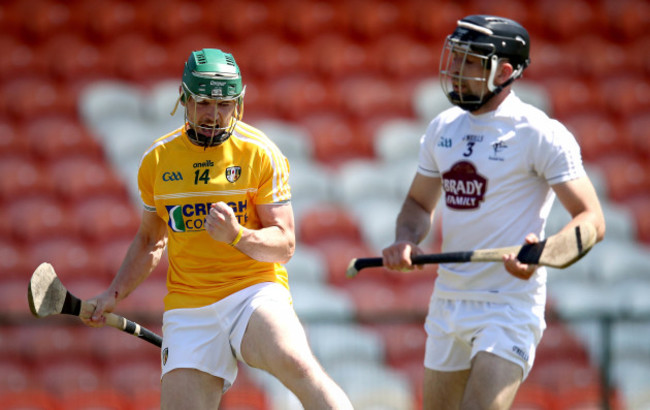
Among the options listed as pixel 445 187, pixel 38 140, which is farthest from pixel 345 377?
pixel 38 140

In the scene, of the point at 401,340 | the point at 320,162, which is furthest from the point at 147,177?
the point at 320,162

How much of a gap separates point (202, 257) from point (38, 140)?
202 inches

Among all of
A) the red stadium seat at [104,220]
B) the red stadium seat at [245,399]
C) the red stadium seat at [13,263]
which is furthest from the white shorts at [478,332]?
the red stadium seat at [13,263]

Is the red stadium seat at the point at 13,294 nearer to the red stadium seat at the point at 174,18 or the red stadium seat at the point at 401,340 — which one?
the red stadium seat at the point at 401,340

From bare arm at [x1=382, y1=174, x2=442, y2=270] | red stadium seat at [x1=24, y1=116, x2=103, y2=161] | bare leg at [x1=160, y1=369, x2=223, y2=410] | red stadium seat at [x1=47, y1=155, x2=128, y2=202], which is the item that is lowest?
red stadium seat at [x1=47, y1=155, x2=128, y2=202]

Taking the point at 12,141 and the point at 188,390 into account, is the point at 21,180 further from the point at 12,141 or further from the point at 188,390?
the point at 188,390

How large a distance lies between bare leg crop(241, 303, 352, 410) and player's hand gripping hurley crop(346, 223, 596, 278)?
0.64 meters

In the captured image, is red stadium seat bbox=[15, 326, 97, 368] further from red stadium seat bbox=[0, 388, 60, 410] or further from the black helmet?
the black helmet

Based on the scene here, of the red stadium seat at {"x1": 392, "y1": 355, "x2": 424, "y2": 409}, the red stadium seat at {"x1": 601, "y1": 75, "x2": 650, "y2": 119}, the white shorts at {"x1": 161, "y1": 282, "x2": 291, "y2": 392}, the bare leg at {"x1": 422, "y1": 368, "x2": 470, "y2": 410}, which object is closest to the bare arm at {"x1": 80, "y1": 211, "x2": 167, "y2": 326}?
the white shorts at {"x1": 161, "y1": 282, "x2": 291, "y2": 392}

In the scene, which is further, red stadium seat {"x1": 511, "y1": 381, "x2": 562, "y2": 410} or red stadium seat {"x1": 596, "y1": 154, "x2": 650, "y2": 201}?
red stadium seat {"x1": 596, "y1": 154, "x2": 650, "y2": 201}

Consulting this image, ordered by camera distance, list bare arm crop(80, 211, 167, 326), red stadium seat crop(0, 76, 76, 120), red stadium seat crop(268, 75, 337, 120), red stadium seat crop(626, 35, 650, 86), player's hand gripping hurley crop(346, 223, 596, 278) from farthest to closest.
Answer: red stadium seat crop(626, 35, 650, 86)
red stadium seat crop(268, 75, 337, 120)
red stadium seat crop(0, 76, 76, 120)
bare arm crop(80, 211, 167, 326)
player's hand gripping hurley crop(346, 223, 596, 278)

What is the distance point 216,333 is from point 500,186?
1325mm

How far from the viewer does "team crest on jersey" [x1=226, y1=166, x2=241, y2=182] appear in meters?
3.88

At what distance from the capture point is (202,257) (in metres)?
3.94
